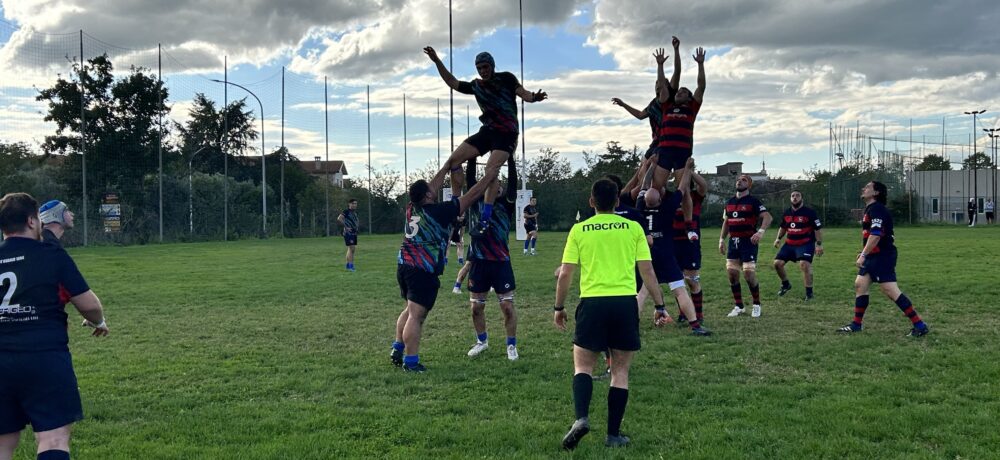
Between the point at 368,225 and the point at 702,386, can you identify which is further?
the point at 368,225

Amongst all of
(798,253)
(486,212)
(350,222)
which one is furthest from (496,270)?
(350,222)

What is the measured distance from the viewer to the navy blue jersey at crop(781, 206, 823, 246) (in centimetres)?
1396

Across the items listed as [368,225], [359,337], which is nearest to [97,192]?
[368,225]

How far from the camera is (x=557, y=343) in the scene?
9406mm

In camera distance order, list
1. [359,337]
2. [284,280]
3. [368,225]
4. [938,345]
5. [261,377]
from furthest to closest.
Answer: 1. [368,225]
2. [284,280]
3. [359,337]
4. [938,345]
5. [261,377]

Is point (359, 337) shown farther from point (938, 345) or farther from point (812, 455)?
point (938, 345)

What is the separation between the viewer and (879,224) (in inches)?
379

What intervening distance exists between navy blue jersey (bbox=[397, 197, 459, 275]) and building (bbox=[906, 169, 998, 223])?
61.0 meters

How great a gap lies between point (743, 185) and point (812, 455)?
24.2ft

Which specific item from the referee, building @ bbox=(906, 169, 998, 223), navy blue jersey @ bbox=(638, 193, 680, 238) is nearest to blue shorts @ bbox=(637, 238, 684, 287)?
navy blue jersey @ bbox=(638, 193, 680, 238)

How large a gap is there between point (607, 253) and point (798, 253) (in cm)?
986

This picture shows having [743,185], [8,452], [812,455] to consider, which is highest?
[743,185]

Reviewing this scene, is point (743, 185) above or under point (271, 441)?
above

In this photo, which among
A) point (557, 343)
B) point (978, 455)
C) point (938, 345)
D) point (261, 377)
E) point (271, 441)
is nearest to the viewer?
point (978, 455)
